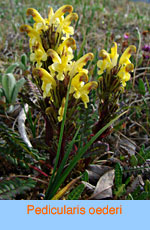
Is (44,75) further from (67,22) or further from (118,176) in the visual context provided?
(118,176)

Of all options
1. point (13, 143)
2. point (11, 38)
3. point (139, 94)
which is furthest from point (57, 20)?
point (11, 38)

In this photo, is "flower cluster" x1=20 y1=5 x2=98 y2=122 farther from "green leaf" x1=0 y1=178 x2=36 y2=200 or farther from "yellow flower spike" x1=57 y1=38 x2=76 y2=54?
"green leaf" x1=0 y1=178 x2=36 y2=200

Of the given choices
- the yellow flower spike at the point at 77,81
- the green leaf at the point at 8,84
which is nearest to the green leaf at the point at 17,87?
the green leaf at the point at 8,84

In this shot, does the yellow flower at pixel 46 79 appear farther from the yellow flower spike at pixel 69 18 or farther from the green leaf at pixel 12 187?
the green leaf at pixel 12 187

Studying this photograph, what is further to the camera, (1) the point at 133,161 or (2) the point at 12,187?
(1) the point at 133,161

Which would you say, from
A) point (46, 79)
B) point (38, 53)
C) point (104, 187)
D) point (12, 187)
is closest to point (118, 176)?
point (104, 187)

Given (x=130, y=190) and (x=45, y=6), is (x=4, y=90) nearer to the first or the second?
(x=130, y=190)


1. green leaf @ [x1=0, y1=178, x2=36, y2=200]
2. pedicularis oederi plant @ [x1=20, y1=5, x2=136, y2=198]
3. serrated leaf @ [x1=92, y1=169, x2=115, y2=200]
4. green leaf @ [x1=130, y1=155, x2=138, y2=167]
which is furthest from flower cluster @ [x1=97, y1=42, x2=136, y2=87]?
green leaf @ [x1=0, y1=178, x2=36, y2=200]
